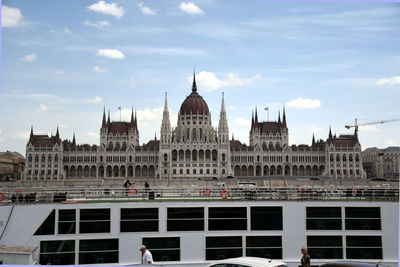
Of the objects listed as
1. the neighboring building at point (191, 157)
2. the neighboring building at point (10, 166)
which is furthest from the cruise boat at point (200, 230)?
the neighboring building at point (10, 166)

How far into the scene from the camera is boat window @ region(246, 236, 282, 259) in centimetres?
1414

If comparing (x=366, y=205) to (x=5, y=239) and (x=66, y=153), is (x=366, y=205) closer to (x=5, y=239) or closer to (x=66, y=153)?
(x=5, y=239)

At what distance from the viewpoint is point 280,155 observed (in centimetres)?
9850

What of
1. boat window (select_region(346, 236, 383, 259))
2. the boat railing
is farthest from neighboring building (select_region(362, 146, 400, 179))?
boat window (select_region(346, 236, 383, 259))

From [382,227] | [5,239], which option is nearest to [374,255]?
[382,227]

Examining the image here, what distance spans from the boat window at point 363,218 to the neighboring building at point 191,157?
76.6 metres

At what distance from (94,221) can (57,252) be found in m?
1.46

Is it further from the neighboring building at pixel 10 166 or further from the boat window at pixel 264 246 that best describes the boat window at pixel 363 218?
the neighboring building at pixel 10 166

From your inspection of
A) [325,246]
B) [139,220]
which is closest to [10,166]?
[139,220]

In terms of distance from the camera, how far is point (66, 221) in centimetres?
1393

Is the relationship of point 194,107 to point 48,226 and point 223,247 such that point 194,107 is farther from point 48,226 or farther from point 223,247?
point 48,226

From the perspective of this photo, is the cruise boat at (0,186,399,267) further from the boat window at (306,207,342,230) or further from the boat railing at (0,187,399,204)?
the boat railing at (0,187,399,204)

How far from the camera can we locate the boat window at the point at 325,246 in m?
14.4

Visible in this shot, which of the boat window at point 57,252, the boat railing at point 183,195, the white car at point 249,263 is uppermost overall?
the boat railing at point 183,195
